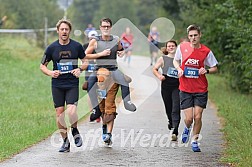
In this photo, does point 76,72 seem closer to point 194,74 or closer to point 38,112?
point 194,74

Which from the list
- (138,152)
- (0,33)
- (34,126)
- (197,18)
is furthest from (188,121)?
(0,33)

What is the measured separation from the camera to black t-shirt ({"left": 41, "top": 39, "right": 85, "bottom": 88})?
11281 mm

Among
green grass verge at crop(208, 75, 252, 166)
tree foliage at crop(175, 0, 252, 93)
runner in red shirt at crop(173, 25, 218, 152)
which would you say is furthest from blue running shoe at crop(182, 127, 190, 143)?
tree foliage at crop(175, 0, 252, 93)

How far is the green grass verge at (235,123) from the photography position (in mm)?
10469

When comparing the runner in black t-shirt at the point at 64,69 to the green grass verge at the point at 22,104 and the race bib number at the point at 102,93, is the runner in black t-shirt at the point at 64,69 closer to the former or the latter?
the race bib number at the point at 102,93

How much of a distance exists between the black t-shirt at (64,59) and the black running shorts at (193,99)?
1.83 meters

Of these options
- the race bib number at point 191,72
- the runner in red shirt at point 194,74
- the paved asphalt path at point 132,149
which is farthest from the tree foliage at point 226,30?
the race bib number at point 191,72

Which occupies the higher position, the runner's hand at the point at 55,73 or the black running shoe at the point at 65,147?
the runner's hand at the point at 55,73

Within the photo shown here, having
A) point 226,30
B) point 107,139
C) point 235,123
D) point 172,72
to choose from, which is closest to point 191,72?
point 172,72

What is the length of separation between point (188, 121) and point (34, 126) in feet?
12.5

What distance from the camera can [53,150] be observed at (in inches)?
455

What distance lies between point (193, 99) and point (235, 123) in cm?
309

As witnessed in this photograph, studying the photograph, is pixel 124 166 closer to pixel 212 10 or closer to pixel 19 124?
pixel 19 124

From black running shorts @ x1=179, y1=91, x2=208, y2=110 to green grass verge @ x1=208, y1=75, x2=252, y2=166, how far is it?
866mm
